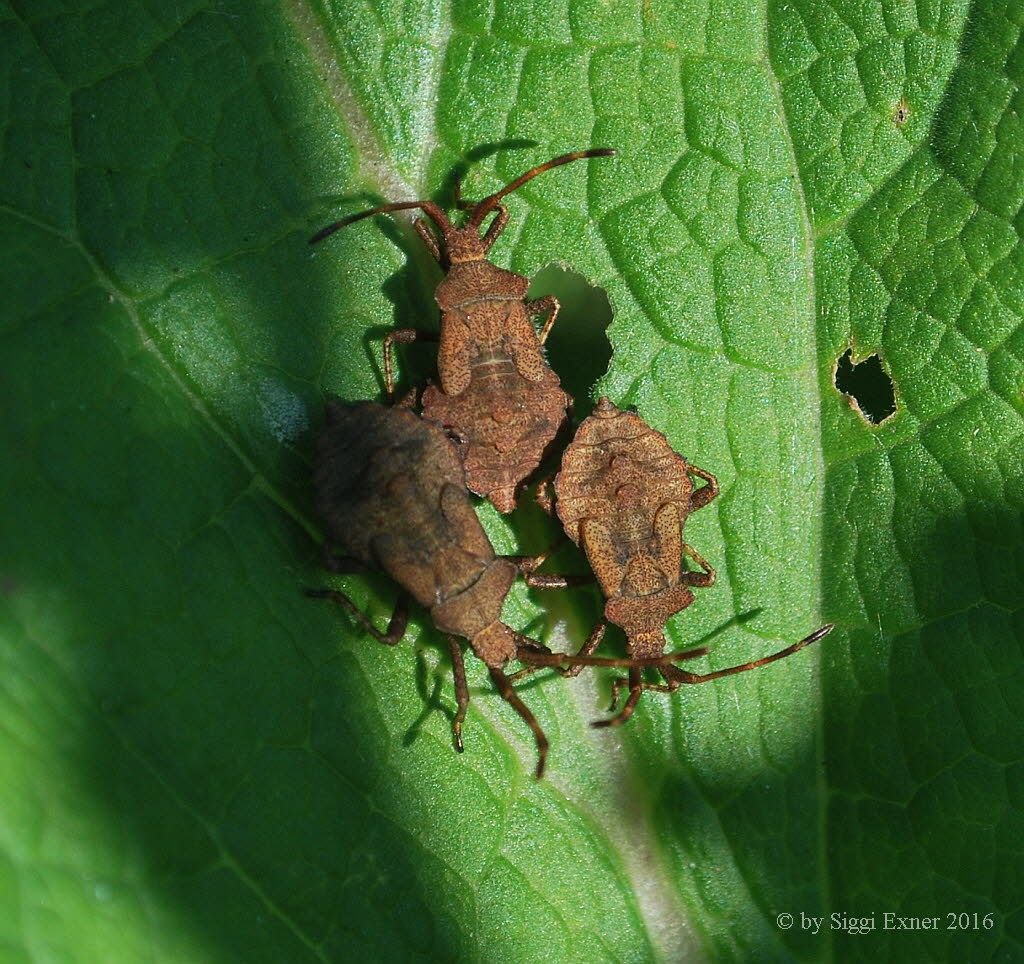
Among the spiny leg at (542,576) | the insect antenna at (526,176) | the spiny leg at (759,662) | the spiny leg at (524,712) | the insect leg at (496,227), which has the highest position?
the insect antenna at (526,176)

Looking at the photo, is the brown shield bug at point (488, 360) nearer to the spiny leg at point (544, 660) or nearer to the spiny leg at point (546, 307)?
the spiny leg at point (546, 307)

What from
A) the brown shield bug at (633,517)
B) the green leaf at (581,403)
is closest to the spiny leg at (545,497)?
the brown shield bug at (633,517)

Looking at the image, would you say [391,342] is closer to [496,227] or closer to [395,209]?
[395,209]

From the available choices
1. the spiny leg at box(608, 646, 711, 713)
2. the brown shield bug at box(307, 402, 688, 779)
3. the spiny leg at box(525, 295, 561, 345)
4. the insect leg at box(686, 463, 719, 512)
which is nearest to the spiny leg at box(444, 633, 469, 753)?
the brown shield bug at box(307, 402, 688, 779)

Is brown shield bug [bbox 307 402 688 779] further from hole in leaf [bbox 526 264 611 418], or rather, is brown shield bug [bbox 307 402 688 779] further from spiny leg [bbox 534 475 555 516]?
hole in leaf [bbox 526 264 611 418]

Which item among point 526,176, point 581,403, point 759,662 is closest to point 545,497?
point 581,403

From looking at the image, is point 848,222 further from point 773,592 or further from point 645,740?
point 645,740
